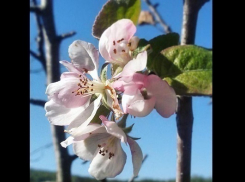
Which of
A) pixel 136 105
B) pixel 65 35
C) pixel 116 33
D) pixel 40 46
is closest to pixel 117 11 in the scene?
pixel 116 33

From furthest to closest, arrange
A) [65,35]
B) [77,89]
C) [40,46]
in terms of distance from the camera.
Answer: [40,46], [65,35], [77,89]

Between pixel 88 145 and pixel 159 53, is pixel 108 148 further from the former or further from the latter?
pixel 159 53

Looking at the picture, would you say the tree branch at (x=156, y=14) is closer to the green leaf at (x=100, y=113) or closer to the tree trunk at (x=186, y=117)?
the tree trunk at (x=186, y=117)

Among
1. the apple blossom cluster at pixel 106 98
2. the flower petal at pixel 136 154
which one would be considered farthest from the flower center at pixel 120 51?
the flower petal at pixel 136 154

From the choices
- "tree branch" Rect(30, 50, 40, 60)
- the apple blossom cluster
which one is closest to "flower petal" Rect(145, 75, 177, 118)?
the apple blossom cluster
